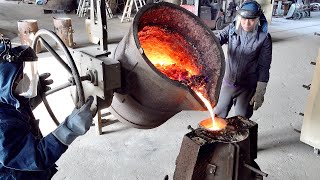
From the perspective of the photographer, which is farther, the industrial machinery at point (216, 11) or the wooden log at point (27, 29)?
the industrial machinery at point (216, 11)

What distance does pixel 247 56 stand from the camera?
2.63m

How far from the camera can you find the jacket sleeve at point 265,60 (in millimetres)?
2590

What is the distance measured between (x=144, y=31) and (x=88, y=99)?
501 millimetres

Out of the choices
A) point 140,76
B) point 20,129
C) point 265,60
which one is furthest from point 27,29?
point 140,76

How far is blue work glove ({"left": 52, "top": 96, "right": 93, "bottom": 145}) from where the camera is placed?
1.42m

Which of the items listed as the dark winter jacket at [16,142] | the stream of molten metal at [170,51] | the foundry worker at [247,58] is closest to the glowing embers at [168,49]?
the stream of molten metal at [170,51]

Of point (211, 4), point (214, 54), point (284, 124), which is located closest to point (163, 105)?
point (214, 54)

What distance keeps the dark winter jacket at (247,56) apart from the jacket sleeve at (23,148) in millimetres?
1700

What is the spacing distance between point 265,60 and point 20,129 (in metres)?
1.98

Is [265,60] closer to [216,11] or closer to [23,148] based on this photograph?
[23,148]

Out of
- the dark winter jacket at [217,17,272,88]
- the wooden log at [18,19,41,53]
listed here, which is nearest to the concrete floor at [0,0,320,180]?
the dark winter jacket at [217,17,272,88]

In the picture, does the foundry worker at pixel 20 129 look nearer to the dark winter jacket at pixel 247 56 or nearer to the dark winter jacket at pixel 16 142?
the dark winter jacket at pixel 16 142

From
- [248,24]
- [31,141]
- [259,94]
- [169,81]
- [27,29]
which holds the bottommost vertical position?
[259,94]

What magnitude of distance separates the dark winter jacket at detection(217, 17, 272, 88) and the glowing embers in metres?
0.95
